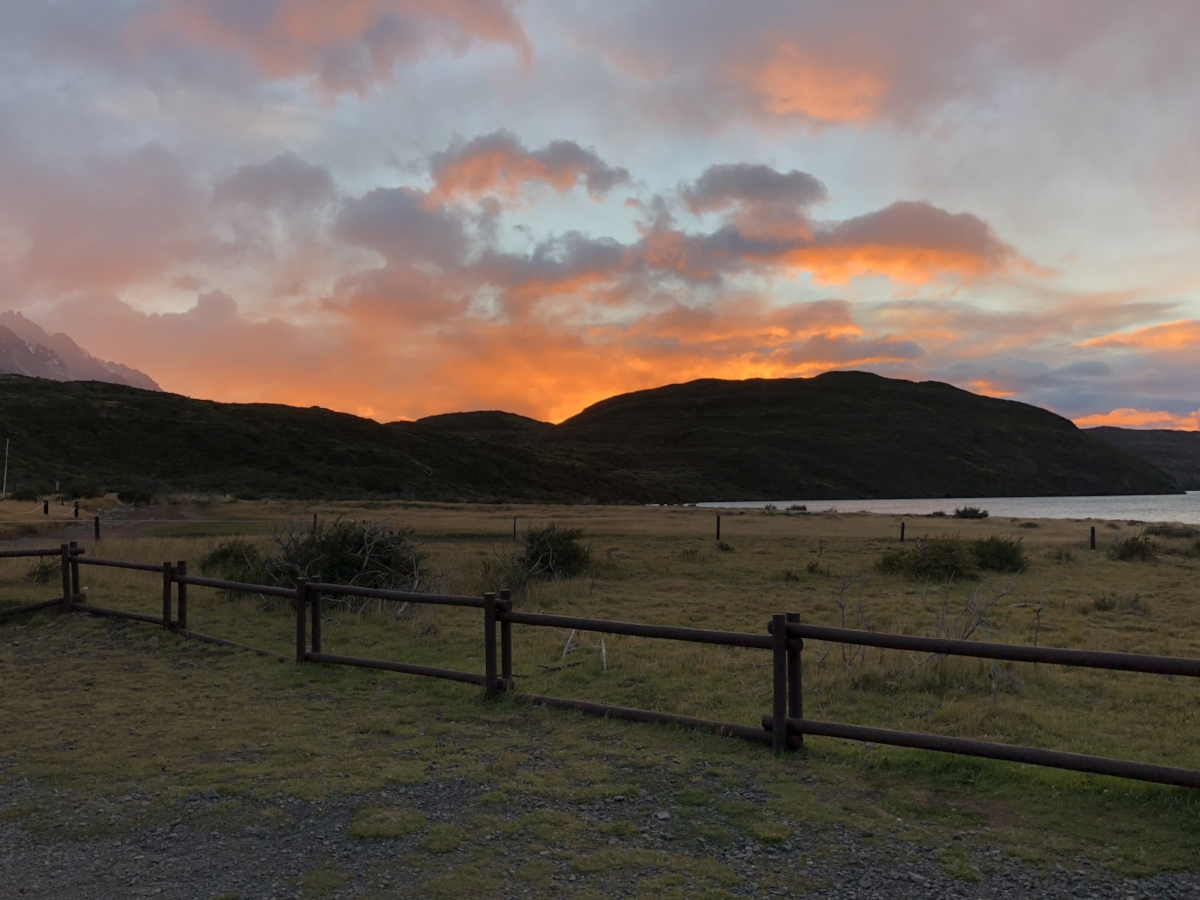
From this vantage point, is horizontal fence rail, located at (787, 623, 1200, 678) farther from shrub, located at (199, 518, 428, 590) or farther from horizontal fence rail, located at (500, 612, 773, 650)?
shrub, located at (199, 518, 428, 590)

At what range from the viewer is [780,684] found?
6.35m

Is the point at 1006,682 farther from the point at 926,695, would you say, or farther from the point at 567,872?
the point at 567,872

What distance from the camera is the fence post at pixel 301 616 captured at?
9680 mm

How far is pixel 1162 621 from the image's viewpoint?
1473cm

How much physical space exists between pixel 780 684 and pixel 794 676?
0.12 m

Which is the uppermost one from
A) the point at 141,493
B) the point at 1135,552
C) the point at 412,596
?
the point at 141,493

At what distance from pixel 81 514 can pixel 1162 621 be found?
4252 centimetres

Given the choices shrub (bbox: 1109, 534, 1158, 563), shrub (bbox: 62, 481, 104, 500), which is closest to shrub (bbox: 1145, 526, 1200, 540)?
shrub (bbox: 1109, 534, 1158, 563)

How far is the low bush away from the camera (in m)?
21.3

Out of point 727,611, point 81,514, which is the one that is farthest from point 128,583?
point 81,514

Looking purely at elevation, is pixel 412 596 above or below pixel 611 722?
above

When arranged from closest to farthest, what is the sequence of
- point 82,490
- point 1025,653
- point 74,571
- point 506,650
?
point 1025,653 < point 506,650 < point 74,571 < point 82,490

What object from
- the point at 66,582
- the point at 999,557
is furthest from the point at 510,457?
the point at 66,582

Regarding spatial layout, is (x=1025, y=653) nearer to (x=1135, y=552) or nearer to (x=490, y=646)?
(x=490, y=646)
